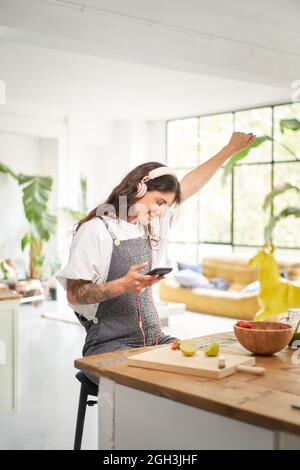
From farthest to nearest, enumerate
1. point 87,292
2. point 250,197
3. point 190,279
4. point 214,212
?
point 214,212 < point 250,197 < point 190,279 < point 87,292

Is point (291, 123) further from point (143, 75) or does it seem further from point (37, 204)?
point (37, 204)

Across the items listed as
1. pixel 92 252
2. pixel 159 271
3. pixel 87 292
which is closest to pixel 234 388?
pixel 159 271

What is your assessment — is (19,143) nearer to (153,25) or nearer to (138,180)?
(153,25)

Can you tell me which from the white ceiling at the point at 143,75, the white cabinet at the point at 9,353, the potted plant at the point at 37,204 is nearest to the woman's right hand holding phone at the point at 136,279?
the white cabinet at the point at 9,353

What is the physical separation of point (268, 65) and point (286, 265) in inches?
126

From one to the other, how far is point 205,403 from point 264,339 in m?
0.51

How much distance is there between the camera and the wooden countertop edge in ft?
4.95

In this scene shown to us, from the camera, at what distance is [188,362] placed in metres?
1.92

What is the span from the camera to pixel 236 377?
187 centimetres

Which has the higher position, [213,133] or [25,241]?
[213,133]

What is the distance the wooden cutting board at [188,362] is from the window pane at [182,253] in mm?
8388

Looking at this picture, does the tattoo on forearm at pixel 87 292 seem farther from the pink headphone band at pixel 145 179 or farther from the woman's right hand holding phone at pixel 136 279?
the pink headphone band at pixel 145 179

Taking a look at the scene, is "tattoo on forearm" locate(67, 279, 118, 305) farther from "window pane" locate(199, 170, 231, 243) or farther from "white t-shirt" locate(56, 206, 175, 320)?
"window pane" locate(199, 170, 231, 243)

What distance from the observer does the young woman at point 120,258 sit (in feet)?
8.26
